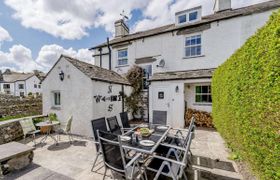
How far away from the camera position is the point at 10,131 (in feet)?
19.8

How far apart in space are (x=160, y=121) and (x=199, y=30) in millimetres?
7470

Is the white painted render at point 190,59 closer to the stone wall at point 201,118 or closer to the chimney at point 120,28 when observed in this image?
the stone wall at point 201,118

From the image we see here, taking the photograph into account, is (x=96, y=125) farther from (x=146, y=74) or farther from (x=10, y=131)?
(x=146, y=74)

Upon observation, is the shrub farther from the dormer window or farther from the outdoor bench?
the outdoor bench

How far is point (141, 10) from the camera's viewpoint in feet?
34.8

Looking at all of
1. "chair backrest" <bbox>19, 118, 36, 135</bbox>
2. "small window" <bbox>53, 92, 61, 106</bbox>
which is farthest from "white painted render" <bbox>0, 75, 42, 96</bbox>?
"chair backrest" <bbox>19, 118, 36, 135</bbox>

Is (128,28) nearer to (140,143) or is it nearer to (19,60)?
(140,143)

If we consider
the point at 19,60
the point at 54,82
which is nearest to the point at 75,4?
the point at 54,82

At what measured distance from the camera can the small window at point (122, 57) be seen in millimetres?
12339

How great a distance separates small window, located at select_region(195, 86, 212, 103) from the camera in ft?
30.0

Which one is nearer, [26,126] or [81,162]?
[81,162]

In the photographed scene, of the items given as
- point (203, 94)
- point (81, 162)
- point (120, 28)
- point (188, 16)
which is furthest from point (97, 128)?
point (120, 28)

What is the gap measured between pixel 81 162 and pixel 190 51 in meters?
9.54

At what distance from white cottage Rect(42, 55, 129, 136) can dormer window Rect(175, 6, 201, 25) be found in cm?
733
